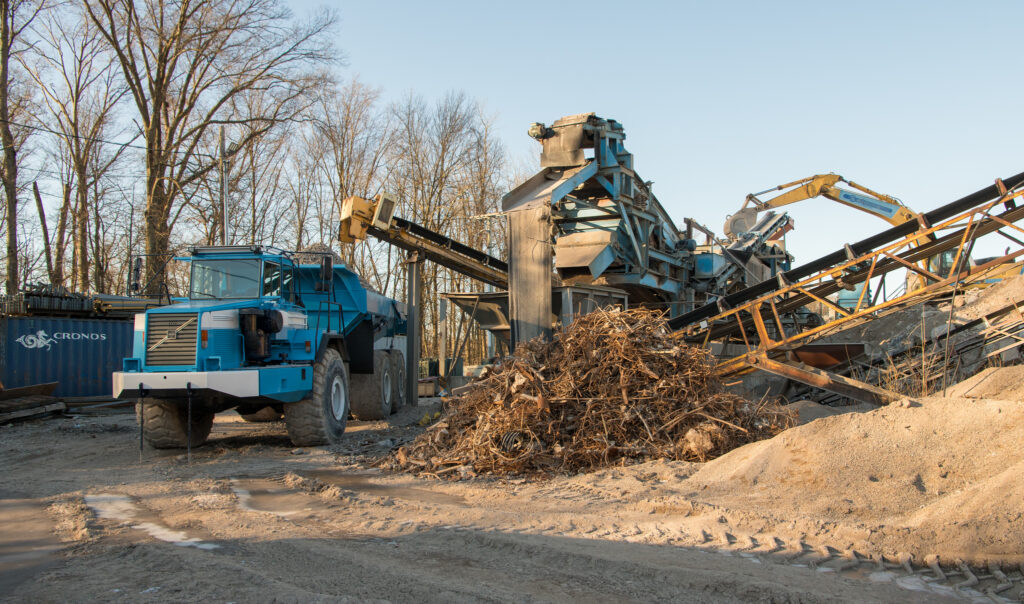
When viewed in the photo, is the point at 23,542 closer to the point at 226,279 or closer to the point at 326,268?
the point at 226,279

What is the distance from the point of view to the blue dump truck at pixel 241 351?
8.95m

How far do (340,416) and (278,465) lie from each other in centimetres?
211

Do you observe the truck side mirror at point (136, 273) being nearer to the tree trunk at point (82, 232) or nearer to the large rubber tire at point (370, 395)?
the large rubber tire at point (370, 395)

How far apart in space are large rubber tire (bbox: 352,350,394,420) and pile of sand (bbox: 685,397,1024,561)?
25.4 feet

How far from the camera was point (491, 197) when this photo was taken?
29297mm

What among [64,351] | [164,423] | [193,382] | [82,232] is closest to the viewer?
[193,382]

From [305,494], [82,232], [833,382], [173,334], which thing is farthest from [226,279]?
[82,232]

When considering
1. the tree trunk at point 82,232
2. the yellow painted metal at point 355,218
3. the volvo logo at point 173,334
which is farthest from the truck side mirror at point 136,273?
the tree trunk at point 82,232

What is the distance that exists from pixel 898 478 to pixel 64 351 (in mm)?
17192

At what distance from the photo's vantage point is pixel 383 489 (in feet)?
24.3

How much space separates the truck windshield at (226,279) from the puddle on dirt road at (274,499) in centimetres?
310

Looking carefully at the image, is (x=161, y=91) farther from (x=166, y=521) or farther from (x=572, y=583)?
(x=572, y=583)

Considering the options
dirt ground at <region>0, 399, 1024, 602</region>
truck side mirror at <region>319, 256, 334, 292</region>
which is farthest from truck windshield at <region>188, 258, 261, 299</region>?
dirt ground at <region>0, 399, 1024, 602</region>

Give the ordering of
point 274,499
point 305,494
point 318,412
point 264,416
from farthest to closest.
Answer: point 264,416, point 318,412, point 305,494, point 274,499
